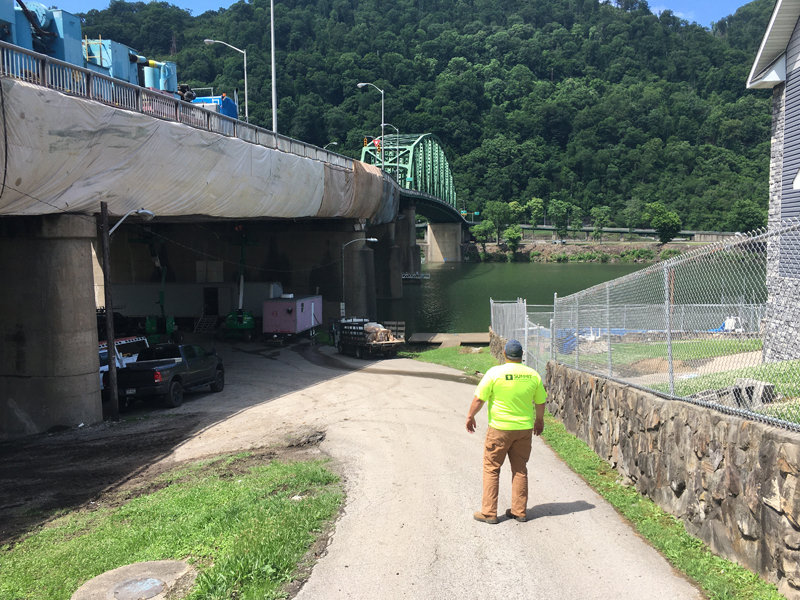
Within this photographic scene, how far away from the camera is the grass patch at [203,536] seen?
20.1ft

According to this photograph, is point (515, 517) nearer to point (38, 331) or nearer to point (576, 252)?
point (38, 331)

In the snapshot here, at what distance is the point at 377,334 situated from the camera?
1237 inches

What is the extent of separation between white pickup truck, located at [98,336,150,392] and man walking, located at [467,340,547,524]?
13.0 meters

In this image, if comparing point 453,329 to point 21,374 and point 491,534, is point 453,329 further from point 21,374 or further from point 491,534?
point 491,534

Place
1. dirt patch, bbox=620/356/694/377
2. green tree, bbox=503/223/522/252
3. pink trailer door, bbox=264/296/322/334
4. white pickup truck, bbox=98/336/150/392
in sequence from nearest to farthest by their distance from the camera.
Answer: dirt patch, bbox=620/356/694/377
white pickup truck, bbox=98/336/150/392
pink trailer door, bbox=264/296/322/334
green tree, bbox=503/223/522/252

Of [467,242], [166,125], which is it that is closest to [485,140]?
[467,242]

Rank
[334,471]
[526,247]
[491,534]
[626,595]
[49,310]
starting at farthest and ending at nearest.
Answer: [526,247], [49,310], [334,471], [491,534], [626,595]

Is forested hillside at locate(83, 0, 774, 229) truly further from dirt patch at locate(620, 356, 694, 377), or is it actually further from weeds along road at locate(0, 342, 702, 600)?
dirt patch at locate(620, 356, 694, 377)

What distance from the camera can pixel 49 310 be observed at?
52.3 feet

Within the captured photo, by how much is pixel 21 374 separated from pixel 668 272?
47.5 ft

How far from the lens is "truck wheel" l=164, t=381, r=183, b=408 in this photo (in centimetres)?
1744

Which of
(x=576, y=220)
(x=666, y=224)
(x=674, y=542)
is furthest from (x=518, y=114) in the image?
(x=674, y=542)

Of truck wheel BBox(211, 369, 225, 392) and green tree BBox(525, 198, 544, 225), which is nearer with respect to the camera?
truck wheel BBox(211, 369, 225, 392)

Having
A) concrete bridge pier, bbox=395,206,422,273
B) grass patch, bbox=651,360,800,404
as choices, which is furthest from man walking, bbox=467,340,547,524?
concrete bridge pier, bbox=395,206,422,273
